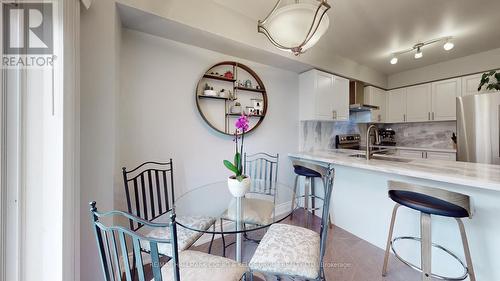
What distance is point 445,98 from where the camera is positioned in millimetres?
3227

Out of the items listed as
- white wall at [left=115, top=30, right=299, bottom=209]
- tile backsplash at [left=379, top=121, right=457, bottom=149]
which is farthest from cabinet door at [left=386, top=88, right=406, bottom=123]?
white wall at [left=115, top=30, right=299, bottom=209]

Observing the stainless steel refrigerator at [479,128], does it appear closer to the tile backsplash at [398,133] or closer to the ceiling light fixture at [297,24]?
the tile backsplash at [398,133]

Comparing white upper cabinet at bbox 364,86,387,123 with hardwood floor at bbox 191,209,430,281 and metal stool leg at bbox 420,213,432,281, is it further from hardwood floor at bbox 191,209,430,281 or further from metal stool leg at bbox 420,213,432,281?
metal stool leg at bbox 420,213,432,281

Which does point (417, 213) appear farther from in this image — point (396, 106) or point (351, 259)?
point (396, 106)

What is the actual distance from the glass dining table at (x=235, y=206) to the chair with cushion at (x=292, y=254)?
12 centimetres

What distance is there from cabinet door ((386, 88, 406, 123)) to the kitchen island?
2.33 meters

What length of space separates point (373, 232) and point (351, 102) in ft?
7.15

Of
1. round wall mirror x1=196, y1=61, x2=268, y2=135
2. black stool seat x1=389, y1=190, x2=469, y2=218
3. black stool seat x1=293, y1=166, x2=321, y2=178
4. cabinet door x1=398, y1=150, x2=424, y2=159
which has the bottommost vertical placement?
black stool seat x1=389, y1=190, x2=469, y2=218

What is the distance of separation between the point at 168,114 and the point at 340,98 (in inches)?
103

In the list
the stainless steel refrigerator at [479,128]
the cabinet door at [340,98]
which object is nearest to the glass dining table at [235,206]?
the cabinet door at [340,98]

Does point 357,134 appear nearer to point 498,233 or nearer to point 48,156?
point 498,233

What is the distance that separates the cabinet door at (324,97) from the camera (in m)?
2.78

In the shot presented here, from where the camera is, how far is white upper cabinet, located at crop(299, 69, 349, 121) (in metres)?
2.76

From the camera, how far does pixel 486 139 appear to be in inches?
91.6
